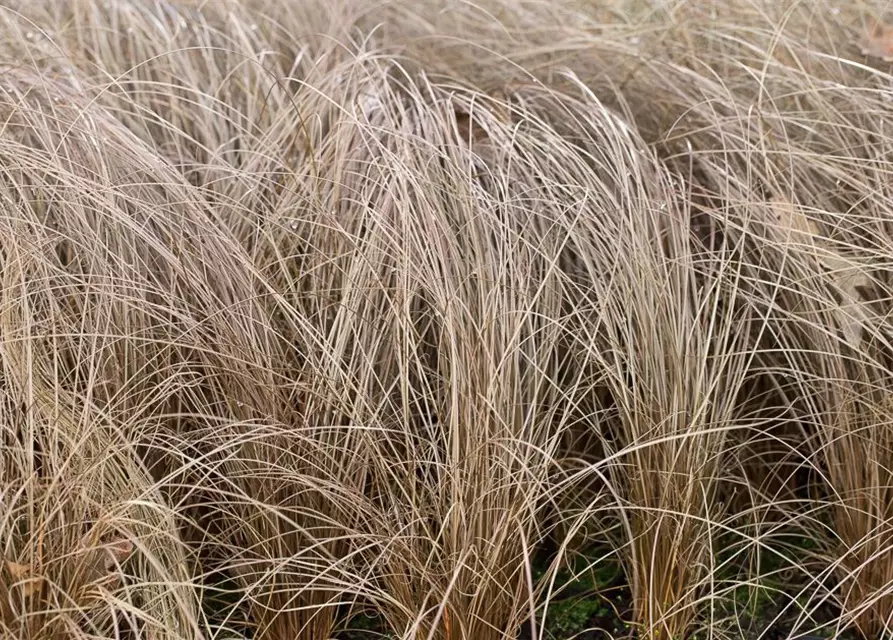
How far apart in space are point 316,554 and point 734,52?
1919mm

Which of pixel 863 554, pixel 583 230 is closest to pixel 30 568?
pixel 583 230

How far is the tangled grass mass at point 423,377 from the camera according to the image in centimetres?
167

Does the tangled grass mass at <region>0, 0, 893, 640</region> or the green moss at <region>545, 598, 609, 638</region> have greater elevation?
the tangled grass mass at <region>0, 0, 893, 640</region>

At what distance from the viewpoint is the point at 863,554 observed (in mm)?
1893

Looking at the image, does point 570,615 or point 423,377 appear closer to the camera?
point 423,377

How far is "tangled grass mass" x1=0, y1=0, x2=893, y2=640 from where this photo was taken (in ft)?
5.47

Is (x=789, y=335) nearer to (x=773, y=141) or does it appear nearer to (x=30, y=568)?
(x=773, y=141)

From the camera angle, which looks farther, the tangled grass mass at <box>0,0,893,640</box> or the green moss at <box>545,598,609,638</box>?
the green moss at <box>545,598,609,638</box>

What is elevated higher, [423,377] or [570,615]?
[423,377]

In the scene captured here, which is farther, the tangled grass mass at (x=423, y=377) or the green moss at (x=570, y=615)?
the green moss at (x=570, y=615)

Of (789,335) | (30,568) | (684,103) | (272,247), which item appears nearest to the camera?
(30,568)

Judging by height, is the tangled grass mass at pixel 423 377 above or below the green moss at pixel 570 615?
above

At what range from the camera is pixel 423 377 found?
1.78m

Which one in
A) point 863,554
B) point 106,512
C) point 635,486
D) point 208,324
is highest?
point 208,324
